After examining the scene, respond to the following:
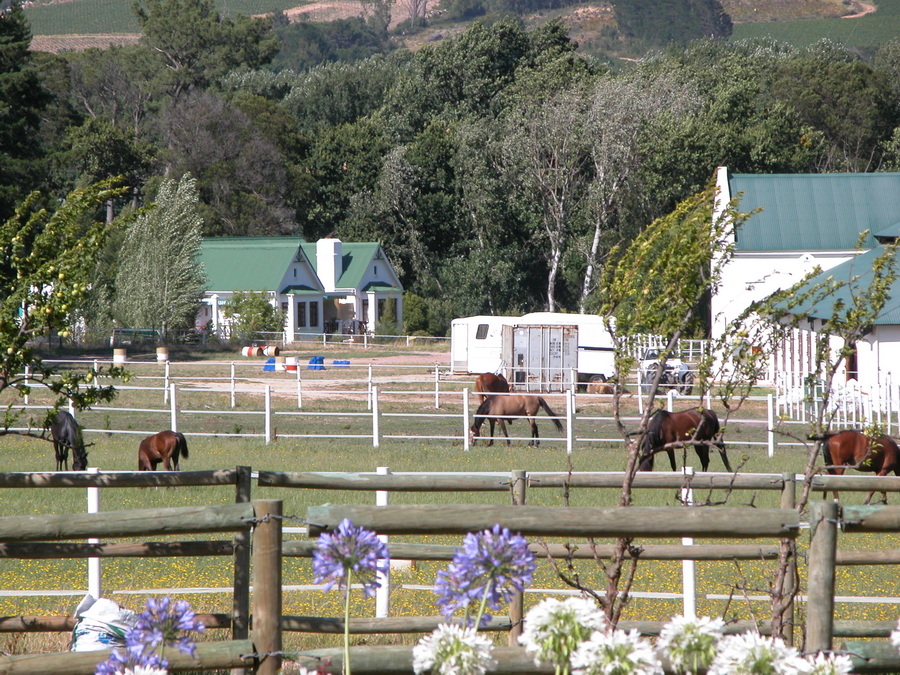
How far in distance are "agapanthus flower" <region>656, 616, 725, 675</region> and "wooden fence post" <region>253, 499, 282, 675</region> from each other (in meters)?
1.73

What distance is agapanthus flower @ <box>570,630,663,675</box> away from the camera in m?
2.72

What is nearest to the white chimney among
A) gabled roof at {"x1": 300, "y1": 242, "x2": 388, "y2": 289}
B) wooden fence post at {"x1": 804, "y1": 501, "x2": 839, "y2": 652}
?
gabled roof at {"x1": 300, "y1": 242, "x2": 388, "y2": 289}

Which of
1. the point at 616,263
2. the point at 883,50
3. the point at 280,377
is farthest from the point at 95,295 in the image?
the point at 883,50

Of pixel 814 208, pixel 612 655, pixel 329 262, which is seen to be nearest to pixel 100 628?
pixel 612 655

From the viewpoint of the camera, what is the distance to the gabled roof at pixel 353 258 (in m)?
59.5

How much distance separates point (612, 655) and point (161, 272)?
47741 millimetres

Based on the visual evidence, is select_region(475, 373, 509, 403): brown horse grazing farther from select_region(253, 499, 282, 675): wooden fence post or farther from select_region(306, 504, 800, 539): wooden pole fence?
select_region(306, 504, 800, 539): wooden pole fence

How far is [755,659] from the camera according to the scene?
112 inches

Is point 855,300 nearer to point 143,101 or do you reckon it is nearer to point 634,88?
point 634,88

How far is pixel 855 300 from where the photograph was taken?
21.1 feet

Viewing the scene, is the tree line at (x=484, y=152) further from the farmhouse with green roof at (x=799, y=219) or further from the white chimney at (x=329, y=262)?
the farmhouse with green roof at (x=799, y=219)

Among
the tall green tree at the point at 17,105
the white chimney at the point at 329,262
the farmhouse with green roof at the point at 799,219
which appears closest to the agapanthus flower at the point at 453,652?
the farmhouse with green roof at the point at 799,219

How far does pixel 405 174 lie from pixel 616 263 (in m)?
55.5

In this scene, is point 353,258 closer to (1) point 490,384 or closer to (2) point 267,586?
(1) point 490,384
